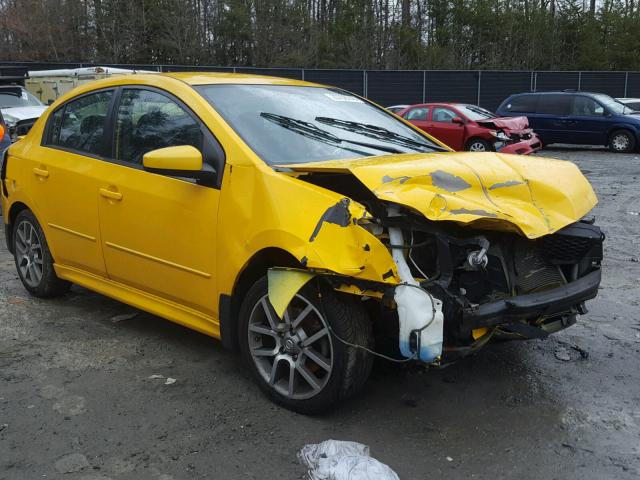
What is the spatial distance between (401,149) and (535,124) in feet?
54.7

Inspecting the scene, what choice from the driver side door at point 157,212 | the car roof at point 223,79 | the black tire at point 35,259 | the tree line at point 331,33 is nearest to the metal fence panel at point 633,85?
the tree line at point 331,33

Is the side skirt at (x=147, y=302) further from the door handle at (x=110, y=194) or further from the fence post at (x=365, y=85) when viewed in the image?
the fence post at (x=365, y=85)

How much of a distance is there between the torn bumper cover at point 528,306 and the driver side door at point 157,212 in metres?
1.47

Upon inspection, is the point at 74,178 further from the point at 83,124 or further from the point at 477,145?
the point at 477,145

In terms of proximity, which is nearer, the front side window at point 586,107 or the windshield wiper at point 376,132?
the windshield wiper at point 376,132

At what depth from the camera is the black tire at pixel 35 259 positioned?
523 centimetres

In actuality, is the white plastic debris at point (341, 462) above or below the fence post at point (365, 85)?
below

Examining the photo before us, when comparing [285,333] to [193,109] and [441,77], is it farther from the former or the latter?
[441,77]

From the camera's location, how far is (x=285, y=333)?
11.5 feet

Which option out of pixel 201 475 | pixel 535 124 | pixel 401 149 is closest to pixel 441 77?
pixel 535 124

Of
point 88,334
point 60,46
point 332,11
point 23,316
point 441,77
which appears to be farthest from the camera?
point 332,11

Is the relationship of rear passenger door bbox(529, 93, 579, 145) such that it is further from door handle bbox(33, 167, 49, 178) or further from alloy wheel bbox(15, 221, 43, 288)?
door handle bbox(33, 167, 49, 178)

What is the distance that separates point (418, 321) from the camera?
3018 millimetres

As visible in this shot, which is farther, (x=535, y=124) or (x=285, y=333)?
(x=535, y=124)
